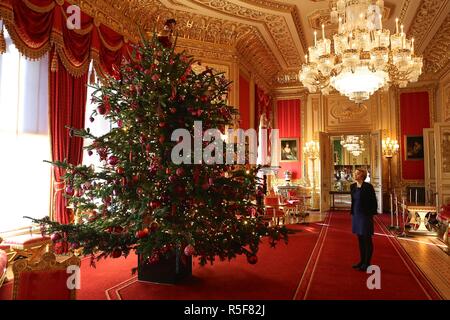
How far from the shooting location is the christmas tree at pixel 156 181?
9.99 ft

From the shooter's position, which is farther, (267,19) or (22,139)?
(267,19)

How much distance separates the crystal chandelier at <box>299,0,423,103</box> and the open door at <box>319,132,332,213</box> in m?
4.64

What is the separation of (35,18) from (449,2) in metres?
7.37

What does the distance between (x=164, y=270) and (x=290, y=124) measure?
8.86 metres

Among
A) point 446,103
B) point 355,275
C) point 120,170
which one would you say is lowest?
point 355,275

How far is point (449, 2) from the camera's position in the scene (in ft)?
21.2

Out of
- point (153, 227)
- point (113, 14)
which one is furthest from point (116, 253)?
point (113, 14)

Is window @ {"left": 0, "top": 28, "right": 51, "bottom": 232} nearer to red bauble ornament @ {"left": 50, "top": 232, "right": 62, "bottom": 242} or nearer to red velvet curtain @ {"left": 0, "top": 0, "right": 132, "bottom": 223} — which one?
red velvet curtain @ {"left": 0, "top": 0, "right": 132, "bottom": 223}

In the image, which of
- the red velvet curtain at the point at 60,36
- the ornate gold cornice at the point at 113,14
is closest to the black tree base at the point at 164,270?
the red velvet curtain at the point at 60,36

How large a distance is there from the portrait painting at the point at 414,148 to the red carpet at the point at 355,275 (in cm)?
522

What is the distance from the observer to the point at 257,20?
7.28 m

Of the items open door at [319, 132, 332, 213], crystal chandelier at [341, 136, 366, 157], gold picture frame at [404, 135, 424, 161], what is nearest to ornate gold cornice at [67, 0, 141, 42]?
open door at [319, 132, 332, 213]

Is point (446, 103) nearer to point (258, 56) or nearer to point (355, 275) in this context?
point (258, 56)
